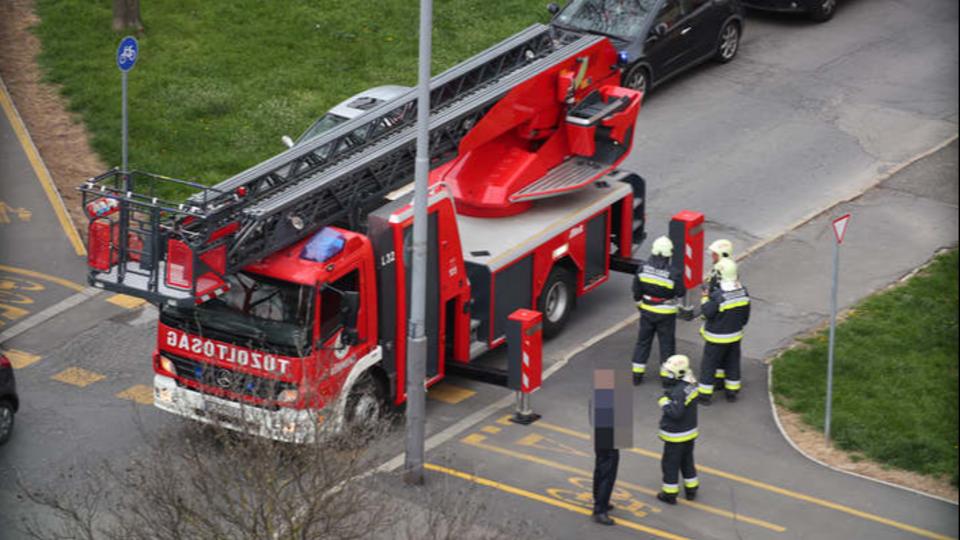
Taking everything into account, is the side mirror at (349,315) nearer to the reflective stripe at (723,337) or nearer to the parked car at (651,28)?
the reflective stripe at (723,337)

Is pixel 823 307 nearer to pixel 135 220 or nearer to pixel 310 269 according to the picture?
pixel 310 269

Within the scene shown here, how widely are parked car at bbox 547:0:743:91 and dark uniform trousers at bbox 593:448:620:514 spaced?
1044cm

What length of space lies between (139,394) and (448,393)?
3.36 m

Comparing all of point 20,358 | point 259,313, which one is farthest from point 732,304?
point 20,358

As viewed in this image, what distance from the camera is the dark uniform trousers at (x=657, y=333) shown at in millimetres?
18672

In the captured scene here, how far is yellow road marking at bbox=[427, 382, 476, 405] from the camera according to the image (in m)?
18.7

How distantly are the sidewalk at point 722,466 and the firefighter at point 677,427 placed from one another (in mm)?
A: 228

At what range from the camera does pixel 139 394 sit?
18.8 m

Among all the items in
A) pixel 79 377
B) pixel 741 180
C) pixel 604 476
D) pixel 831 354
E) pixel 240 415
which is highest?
pixel 240 415

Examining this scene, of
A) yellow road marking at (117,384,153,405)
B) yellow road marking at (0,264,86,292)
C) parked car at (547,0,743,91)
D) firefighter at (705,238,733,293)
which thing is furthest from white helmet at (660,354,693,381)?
parked car at (547,0,743,91)

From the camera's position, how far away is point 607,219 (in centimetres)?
2028

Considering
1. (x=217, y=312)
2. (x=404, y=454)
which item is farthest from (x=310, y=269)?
(x=404, y=454)

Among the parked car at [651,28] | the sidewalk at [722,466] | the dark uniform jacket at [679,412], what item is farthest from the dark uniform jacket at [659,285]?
the parked car at [651,28]

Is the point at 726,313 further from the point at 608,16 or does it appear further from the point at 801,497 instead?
the point at 608,16
